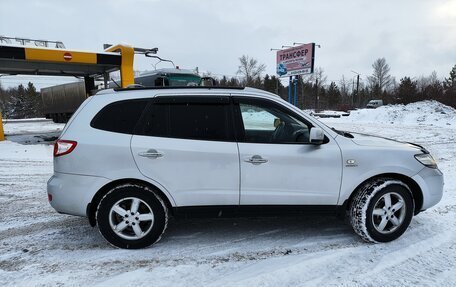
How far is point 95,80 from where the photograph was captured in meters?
17.9

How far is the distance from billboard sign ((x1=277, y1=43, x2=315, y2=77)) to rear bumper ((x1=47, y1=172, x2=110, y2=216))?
18.3 m

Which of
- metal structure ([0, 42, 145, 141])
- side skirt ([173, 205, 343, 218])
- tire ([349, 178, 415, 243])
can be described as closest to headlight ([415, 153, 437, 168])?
tire ([349, 178, 415, 243])

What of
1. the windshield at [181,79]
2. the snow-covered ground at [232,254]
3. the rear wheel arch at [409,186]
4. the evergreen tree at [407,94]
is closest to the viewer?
the snow-covered ground at [232,254]

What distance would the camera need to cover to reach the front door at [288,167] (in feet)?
12.2

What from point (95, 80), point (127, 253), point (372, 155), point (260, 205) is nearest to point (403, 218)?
point (372, 155)

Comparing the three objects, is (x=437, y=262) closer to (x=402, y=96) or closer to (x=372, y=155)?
(x=372, y=155)

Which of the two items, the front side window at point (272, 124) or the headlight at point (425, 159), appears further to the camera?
the headlight at point (425, 159)

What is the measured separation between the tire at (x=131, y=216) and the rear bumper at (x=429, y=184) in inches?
120

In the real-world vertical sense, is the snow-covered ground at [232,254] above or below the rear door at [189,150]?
below

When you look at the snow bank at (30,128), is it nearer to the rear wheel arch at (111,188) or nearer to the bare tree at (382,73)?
the rear wheel arch at (111,188)

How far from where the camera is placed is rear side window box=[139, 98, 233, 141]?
3.74m

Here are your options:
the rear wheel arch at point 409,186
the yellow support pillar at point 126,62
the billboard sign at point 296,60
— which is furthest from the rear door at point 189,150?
the billboard sign at point 296,60

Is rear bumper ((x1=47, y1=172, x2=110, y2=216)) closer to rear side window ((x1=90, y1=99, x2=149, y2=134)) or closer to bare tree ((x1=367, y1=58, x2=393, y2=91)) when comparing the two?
rear side window ((x1=90, y1=99, x2=149, y2=134))

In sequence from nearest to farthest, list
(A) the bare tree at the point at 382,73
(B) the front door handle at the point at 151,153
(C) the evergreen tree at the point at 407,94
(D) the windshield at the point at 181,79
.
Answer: (B) the front door handle at the point at 151,153, (D) the windshield at the point at 181,79, (C) the evergreen tree at the point at 407,94, (A) the bare tree at the point at 382,73
